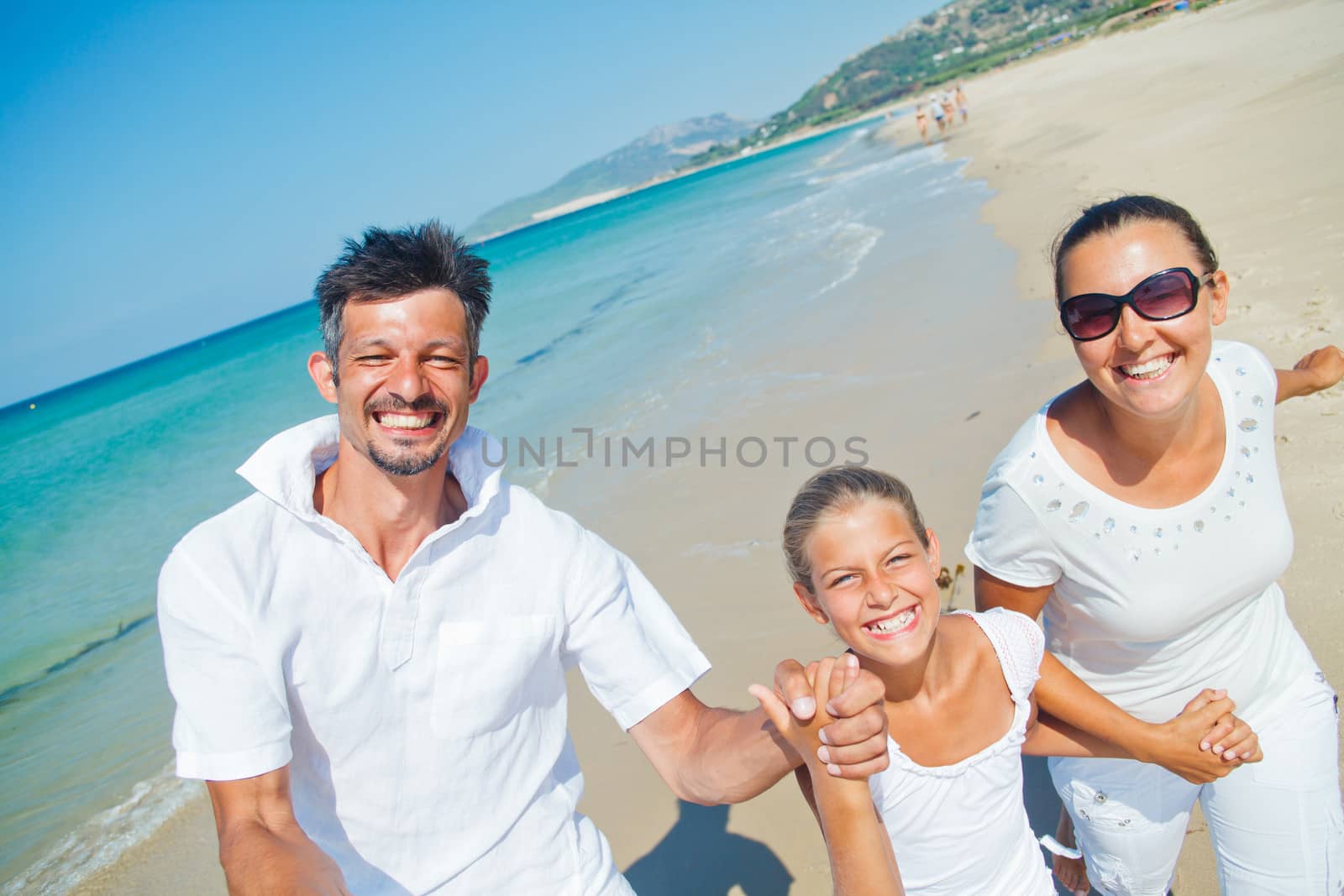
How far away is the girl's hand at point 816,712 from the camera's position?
1516 millimetres

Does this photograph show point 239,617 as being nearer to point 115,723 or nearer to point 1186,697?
point 1186,697

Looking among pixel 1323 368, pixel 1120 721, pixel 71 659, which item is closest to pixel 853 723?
pixel 1120 721

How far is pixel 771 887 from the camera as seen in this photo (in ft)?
9.77

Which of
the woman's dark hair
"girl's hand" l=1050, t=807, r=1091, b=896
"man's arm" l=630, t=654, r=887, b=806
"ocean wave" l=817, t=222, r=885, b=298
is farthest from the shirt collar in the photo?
"ocean wave" l=817, t=222, r=885, b=298

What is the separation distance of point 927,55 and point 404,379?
168 meters

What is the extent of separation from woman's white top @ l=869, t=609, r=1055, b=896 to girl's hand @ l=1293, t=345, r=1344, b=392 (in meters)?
1.45

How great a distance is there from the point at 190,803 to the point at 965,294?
29.0ft

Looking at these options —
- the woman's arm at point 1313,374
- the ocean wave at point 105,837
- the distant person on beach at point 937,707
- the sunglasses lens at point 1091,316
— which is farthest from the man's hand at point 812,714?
the ocean wave at point 105,837

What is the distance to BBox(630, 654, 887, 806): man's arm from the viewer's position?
4.90 feet

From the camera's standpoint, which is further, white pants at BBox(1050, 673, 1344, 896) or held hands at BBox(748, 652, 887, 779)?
white pants at BBox(1050, 673, 1344, 896)

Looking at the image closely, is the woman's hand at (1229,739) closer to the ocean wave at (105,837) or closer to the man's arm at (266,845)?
the man's arm at (266,845)

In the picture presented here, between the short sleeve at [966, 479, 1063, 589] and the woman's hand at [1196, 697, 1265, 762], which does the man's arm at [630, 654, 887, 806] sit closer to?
the short sleeve at [966, 479, 1063, 589]

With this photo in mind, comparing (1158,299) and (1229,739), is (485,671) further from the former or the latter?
(1158,299)

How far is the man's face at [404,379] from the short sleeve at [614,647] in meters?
0.50
